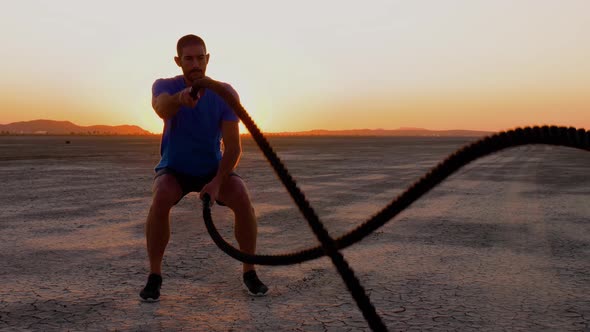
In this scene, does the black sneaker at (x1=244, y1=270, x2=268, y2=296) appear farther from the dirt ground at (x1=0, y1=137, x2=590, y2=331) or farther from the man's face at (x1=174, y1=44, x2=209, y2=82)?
the man's face at (x1=174, y1=44, x2=209, y2=82)

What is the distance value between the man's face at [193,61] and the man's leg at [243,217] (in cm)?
74

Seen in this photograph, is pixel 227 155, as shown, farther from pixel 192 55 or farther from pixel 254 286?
pixel 254 286

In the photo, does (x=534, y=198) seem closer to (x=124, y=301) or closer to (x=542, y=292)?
(x=542, y=292)

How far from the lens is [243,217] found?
3889 mm

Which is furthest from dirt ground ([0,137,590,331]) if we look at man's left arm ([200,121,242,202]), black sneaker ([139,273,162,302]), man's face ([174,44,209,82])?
man's face ([174,44,209,82])

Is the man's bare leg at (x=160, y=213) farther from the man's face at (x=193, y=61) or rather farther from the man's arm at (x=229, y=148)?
the man's face at (x=193, y=61)

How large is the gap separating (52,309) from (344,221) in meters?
Answer: 3.94

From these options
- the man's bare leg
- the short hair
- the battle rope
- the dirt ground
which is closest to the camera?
the battle rope

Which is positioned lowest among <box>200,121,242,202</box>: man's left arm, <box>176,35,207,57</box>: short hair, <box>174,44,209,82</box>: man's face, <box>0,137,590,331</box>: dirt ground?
<box>0,137,590,331</box>: dirt ground

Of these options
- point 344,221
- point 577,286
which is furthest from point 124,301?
point 344,221

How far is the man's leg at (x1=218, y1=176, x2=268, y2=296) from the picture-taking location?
151 inches

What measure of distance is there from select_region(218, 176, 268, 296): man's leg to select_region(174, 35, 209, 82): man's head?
0.75 metres

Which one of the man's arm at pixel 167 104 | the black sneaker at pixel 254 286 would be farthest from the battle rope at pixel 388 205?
the black sneaker at pixel 254 286

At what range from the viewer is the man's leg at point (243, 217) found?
3.84 metres
